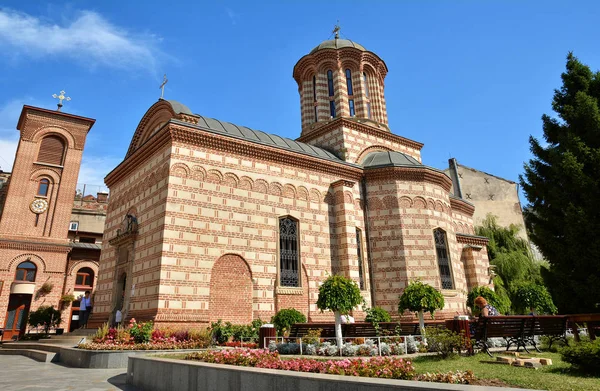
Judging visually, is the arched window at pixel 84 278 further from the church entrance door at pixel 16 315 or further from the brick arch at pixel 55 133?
the brick arch at pixel 55 133

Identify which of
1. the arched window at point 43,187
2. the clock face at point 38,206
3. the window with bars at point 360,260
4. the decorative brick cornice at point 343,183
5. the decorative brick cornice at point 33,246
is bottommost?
the window with bars at point 360,260

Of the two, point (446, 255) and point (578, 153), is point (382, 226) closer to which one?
point (446, 255)

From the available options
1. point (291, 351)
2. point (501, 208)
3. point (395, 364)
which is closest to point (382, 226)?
point (291, 351)

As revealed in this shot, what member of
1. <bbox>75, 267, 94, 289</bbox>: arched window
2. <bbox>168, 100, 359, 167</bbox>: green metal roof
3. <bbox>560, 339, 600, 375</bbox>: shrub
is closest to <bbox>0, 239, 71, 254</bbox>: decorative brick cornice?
<bbox>75, 267, 94, 289</bbox>: arched window

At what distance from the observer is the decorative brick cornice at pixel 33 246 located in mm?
23609

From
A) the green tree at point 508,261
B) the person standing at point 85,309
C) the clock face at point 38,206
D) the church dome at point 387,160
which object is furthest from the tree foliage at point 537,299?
the clock face at point 38,206

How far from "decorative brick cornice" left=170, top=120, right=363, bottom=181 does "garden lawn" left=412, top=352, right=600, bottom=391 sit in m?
9.54

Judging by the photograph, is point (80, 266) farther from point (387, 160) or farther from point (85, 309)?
point (387, 160)

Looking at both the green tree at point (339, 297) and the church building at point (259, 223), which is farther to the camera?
the church building at point (259, 223)

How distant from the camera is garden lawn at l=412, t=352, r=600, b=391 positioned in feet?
16.7

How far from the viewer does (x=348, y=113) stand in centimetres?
2112

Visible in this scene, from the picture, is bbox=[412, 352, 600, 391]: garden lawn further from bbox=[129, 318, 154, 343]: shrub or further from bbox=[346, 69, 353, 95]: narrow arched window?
bbox=[346, 69, 353, 95]: narrow arched window

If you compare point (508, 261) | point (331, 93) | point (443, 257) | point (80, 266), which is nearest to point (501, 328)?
point (443, 257)

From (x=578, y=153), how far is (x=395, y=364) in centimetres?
1120
